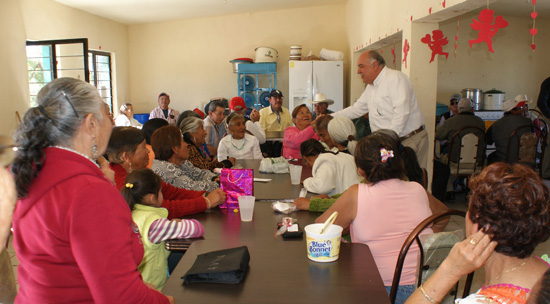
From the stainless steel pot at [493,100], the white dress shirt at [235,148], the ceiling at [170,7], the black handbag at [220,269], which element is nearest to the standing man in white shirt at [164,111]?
the ceiling at [170,7]

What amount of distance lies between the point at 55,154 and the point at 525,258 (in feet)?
3.94

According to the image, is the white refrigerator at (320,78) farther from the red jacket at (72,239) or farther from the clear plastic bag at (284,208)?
the red jacket at (72,239)

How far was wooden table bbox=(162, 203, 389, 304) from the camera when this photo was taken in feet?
4.50

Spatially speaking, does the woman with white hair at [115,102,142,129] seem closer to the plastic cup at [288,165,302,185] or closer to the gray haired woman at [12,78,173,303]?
the plastic cup at [288,165,302,185]

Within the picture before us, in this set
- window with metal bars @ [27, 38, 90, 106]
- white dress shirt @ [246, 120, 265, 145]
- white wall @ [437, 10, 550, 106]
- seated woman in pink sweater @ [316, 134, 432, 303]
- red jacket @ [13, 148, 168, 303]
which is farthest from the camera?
white wall @ [437, 10, 550, 106]

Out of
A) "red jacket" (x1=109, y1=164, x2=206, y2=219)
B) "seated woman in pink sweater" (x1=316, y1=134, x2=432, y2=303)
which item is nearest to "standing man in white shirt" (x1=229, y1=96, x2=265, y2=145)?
"red jacket" (x1=109, y1=164, x2=206, y2=219)

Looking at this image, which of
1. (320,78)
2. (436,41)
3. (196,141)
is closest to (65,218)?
(196,141)

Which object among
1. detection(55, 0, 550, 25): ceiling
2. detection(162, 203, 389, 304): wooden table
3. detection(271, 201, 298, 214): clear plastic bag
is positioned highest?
detection(55, 0, 550, 25): ceiling

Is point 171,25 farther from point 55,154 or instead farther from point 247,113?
point 55,154

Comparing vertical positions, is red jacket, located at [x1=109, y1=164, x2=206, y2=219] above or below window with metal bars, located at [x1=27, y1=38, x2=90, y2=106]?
below

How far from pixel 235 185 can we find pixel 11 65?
4762 millimetres

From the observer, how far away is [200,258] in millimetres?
1594

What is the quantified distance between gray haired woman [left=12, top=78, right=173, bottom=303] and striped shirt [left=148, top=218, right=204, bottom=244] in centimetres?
74

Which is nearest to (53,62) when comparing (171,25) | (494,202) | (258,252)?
(171,25)
